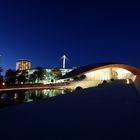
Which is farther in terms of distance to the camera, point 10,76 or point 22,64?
point 22,64

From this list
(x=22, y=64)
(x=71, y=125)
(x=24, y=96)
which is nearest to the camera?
(x=71, y=125)

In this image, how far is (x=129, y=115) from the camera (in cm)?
635

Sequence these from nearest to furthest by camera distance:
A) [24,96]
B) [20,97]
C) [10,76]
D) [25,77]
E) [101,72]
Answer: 1. [20,97]
2. [24,96]
3. [101,72]
4. [10,76]
5. [25,77]

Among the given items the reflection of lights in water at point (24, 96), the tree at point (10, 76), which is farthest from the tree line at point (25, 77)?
the reflection of lights in water at point (24, 96)

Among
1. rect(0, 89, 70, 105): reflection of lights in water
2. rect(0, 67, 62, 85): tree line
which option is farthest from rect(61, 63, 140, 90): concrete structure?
rect(0, 89, 70, 105): reflection of lights in water

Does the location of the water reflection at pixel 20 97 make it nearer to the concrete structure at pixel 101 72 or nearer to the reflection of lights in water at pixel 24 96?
the reflection of lights in water at pixel 24 96

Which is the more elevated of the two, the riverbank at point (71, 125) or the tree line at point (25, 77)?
the tree line at point (25, 77)

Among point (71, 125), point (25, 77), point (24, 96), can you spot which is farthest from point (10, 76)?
point (71, 125)

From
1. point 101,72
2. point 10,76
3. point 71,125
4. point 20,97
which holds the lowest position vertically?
point 71,125

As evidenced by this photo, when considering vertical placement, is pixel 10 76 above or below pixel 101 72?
above

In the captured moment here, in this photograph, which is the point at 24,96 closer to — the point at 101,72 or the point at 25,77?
the point at 101,72

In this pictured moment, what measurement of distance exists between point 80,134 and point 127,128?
0.99m

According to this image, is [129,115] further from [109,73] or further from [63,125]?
[109,73]

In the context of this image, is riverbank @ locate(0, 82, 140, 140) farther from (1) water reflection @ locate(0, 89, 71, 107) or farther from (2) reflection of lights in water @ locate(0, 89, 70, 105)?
(2) reflection of lights in water @ locate(0, 89, 70, 105)
